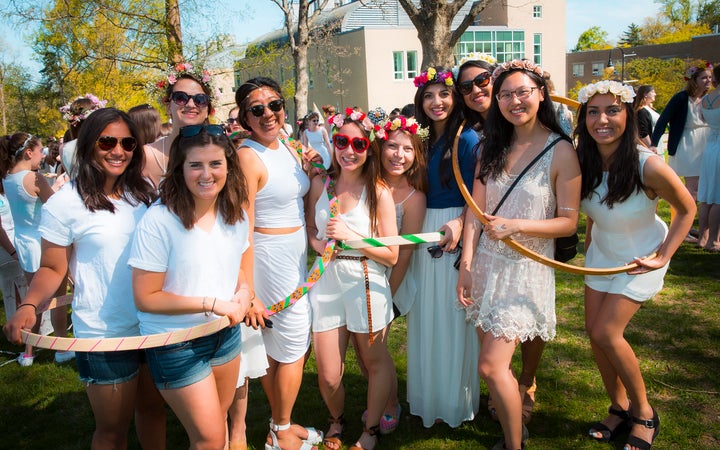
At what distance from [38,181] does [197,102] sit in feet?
9.64

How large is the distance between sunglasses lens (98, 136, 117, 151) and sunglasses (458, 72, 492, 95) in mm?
2344

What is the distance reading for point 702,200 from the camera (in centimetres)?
804

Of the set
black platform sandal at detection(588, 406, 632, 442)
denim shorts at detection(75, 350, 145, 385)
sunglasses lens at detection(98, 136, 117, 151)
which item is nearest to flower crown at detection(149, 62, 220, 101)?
sunglasses lens at detection(98, 136, 117, 151)

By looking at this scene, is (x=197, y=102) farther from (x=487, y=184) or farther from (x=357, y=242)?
(x=487, y=184)

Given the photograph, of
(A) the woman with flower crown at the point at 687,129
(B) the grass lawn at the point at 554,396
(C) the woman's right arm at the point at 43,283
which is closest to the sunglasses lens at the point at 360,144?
(C) the woman's right arm at the point at 43,283

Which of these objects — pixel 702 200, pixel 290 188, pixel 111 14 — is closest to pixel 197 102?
pixel 290 188

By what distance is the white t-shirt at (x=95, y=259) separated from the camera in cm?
272

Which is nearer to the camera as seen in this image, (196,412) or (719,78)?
(196,412)

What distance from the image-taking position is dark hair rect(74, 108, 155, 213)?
2800mm

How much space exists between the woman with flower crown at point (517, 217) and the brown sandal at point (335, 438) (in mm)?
1185

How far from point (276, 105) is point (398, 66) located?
1485 inches

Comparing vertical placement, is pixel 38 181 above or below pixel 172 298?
above

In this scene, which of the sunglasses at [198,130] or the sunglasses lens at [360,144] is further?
the sunglasses lens at [360,144]

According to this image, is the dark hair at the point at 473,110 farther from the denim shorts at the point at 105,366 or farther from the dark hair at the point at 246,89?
the denim shorts at the point at 105,366
